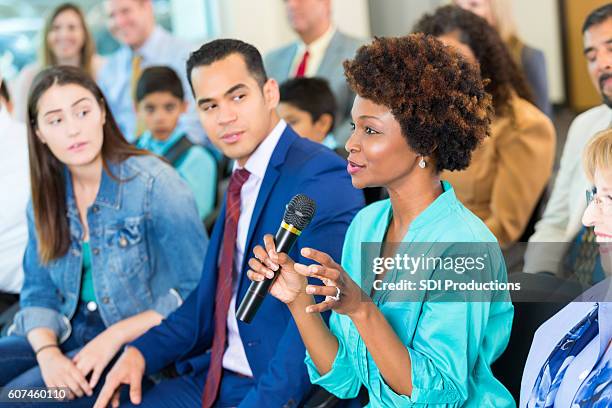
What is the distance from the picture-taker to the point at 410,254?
174 cm

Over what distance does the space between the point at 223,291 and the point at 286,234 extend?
2.04ft

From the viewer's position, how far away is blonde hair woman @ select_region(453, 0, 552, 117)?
3883mm

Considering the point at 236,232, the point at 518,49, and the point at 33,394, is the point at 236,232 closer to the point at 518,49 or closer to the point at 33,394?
the point at 33,394

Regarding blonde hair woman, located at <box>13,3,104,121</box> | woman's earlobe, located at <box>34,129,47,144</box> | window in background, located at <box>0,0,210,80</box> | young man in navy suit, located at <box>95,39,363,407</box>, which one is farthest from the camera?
window in background, located at <box>0,0,210,80</box>

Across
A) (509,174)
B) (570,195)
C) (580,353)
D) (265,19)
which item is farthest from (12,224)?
(265,19)

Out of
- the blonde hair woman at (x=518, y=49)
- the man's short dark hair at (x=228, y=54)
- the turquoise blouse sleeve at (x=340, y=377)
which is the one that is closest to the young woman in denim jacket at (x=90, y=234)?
the man's short dark hair at (x=228, y=54)

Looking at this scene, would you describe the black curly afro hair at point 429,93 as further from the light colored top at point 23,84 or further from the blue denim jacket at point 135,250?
the light colored top at point 23,84

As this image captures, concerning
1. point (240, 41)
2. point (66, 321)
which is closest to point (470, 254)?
point (240, 41)

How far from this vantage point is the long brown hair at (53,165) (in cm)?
254

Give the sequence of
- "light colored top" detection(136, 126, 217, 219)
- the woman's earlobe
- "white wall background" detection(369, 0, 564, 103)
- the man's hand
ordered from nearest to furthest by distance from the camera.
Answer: the man's hand → the woman's earlobe → "light colored top" detection(136, 126, 217, 219) → "white wall background" detection(369, 0, 564, 103)

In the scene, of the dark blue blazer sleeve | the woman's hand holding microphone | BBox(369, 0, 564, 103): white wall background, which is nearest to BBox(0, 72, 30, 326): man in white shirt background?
the dark blue blazer sleeve
